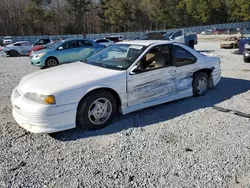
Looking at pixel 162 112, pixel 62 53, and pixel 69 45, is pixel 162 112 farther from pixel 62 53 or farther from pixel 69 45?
pixel 69 45

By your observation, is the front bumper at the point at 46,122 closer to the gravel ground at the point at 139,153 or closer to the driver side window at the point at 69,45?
the gravel ground at the point at 139,153

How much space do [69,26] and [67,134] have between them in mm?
56111

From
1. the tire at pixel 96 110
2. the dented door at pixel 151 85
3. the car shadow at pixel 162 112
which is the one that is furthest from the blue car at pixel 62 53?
the tire at pixel 96 110

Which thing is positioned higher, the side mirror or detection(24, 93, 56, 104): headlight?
the side mirror

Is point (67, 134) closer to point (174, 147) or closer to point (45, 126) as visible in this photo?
point (45, 126)

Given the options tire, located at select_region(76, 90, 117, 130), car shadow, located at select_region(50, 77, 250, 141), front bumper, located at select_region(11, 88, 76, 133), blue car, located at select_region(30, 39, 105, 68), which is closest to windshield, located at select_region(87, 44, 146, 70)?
tire, located at select_region(76, 90, 117, 130)

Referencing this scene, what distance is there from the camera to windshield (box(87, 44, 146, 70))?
409 cm

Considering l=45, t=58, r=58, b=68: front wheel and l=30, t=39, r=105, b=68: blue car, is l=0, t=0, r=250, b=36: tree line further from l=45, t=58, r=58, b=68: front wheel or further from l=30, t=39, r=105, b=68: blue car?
l=45, t=58, r=58, b=68: front wheel

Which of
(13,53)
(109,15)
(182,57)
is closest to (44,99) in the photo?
(182,57)

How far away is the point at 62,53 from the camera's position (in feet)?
34.5

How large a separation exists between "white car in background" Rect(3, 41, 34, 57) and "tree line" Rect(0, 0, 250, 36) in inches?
1319

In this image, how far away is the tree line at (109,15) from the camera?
52438mm

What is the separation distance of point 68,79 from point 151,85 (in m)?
1.54

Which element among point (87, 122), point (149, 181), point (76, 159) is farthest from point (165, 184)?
point (87, 122)
